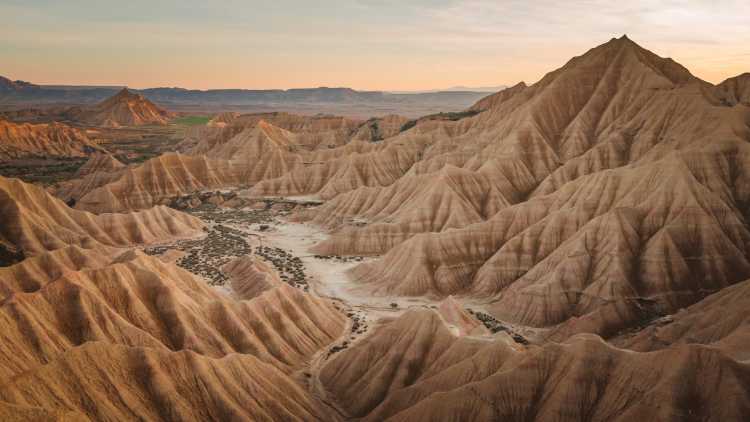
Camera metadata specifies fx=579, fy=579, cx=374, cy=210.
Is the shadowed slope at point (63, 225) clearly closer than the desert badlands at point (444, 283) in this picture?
No

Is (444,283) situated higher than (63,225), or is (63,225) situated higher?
(63,225)

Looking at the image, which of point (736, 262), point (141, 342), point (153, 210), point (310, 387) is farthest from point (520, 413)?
point (153, 210)

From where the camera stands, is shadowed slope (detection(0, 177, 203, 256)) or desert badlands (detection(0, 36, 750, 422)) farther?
shadowed slope (detection(0, 177, 203, 256))

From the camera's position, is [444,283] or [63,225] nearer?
[444,283]

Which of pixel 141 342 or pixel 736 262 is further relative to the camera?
pixel 736 262

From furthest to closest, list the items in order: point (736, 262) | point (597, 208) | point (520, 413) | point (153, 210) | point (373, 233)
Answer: point (153, 210) → point (373, 233) → point (597, 208) → point (736, 262) → point (520, 413)

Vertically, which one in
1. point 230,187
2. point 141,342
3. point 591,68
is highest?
point 591,68

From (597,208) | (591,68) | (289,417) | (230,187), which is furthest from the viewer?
(230,187)

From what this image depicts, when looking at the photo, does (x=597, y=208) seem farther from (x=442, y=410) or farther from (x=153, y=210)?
(x=153, y=210)
